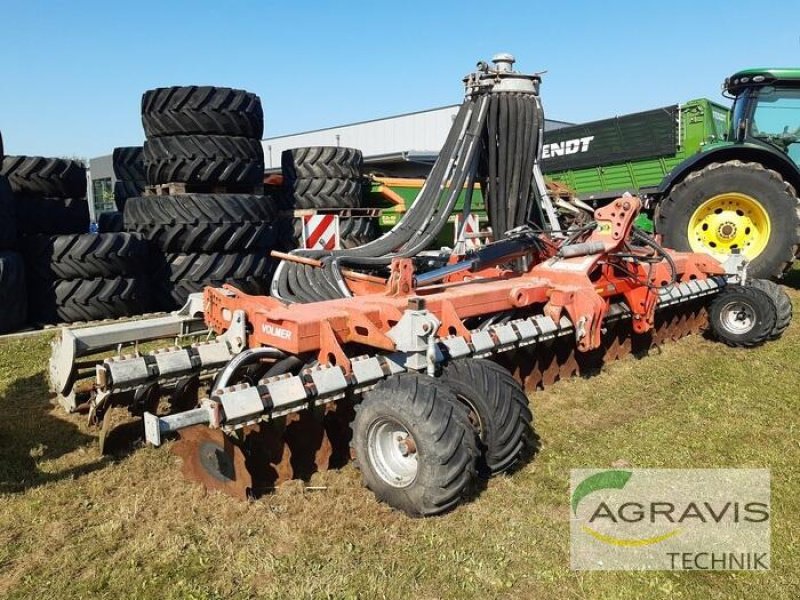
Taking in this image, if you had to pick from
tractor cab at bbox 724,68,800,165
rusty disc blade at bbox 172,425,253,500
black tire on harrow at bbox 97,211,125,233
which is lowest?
rusty disc blade at bbox 172,425,253,500

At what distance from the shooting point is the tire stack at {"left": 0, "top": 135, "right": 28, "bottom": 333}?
6.07 m

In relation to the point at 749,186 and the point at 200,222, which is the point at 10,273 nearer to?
the point at 200,222

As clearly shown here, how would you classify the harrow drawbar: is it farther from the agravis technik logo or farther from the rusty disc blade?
the agravis technik logo

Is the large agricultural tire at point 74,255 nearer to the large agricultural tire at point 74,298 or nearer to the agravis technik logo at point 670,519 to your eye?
the large agricultural tire at point 74,298

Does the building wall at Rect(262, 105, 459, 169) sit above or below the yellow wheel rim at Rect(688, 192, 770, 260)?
above

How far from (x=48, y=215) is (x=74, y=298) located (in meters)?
1.48

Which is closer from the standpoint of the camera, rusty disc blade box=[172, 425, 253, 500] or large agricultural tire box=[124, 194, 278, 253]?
rusty disc blade box=[172, 425, 253, 500]

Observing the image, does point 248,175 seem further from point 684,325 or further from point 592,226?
point 684,325

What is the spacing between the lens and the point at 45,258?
646 centimetres

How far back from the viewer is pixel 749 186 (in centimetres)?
682

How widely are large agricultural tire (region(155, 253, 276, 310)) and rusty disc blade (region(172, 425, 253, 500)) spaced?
3.98 m

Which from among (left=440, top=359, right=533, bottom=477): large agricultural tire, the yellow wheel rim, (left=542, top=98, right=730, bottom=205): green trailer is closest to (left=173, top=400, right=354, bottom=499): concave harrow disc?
(left=440, top=359, right=533, bottom=477): large agricultural tire

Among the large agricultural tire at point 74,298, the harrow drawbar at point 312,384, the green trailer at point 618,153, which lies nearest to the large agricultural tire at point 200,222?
the large agricultural tire at point 74,298

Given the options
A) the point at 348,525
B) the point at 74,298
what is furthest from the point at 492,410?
the point at 74,298
